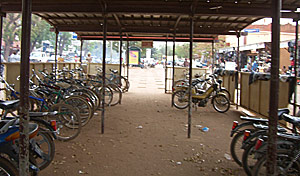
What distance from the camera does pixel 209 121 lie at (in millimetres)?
7754

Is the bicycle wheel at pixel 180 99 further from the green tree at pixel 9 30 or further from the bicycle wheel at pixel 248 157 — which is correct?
the green tree at pixel 9 30

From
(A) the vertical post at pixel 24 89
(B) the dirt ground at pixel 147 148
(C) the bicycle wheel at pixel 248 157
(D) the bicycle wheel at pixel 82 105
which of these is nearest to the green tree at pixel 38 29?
(B) the dirt ground at pixel 147 148

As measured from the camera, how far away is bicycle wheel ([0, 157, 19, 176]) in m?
2.88

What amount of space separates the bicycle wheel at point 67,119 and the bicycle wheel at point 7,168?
258cm

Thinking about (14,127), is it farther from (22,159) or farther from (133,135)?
(133,135)

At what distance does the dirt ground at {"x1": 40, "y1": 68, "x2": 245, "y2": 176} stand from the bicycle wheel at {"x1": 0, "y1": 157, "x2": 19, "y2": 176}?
1158mm

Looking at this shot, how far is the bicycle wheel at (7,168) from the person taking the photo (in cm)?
288

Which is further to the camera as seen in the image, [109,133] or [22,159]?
[109,133]

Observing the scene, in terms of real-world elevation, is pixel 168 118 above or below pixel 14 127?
below

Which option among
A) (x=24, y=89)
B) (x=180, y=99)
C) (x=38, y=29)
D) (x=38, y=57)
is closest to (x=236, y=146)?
(x=24, y=89)

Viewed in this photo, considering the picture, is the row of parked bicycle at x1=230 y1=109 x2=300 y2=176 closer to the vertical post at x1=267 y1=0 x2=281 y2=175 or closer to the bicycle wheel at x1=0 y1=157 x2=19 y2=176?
the vertical post at x1=267 y1=0 x2=281 y2=175

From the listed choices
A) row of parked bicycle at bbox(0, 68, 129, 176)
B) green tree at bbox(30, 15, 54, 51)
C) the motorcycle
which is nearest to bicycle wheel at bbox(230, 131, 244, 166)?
row of parked bicycle at bbox(0, 68, 129, 176)

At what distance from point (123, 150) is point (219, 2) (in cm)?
375

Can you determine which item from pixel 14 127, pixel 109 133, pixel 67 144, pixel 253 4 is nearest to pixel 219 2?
pixel 253 4
